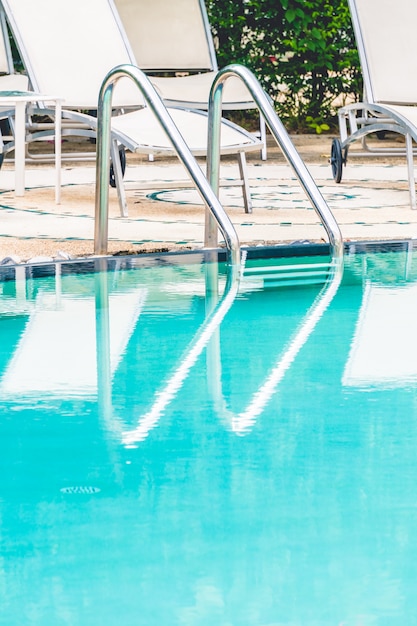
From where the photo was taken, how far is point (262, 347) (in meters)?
2.78

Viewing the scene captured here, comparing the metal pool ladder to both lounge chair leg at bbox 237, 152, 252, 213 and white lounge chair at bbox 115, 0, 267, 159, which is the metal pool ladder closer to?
lounge chair leg at bbox 237, 152, 252, 213

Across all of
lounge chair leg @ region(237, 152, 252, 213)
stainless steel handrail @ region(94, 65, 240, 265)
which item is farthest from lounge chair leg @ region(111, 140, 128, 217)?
stainless steel handrail @ region(94, 65, 240, 265)

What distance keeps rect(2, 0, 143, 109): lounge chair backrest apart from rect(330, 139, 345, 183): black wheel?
1.25 meters

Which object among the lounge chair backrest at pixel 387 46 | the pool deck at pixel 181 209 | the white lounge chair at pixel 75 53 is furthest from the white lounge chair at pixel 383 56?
the white lounge chair at pixel 75 53

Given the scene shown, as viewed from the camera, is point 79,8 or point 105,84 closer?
point 105,84

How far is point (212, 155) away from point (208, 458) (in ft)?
8.19

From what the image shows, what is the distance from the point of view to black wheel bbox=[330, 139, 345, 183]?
7.44 m

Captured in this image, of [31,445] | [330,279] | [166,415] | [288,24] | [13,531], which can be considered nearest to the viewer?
[13,531]

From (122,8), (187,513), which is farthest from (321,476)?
(122,8)

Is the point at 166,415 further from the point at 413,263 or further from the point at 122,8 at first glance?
the point at 122,8

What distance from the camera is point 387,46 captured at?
7484 millimetres

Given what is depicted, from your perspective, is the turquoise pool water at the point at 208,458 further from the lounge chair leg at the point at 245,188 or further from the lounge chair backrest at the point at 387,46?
the lounge chair backrest at the point at 387,46

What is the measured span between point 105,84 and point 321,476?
7.93 ft

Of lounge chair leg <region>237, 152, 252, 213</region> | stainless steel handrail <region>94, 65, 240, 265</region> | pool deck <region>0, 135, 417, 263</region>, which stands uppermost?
stainless steel handrail <region>94, 65, 240, 265</region>
